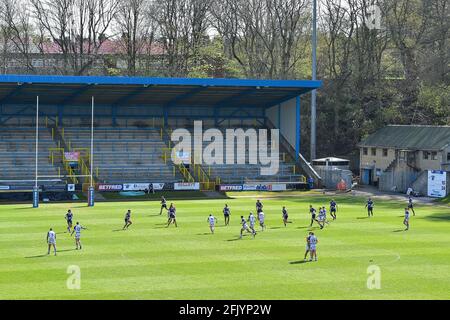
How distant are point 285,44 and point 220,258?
226 feet

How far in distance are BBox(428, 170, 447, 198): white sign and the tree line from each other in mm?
22891

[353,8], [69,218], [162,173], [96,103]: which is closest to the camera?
[69,218]

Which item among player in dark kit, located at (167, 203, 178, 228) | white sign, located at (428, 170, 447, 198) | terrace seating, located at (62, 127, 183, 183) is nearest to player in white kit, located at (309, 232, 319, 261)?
player in dark kit, located at (167, 203, 178, 228)

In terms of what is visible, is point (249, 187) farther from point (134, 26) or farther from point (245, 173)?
point (134, 26)

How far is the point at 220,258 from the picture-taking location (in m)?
39.8

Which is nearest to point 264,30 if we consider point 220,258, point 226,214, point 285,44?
point 285,44

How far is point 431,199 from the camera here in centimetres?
7150

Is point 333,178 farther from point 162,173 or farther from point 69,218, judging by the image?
point 69,218

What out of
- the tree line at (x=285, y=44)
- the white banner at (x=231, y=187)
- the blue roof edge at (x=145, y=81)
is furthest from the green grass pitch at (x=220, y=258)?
the tree line at (x=285, y=44)

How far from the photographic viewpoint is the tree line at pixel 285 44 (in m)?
100

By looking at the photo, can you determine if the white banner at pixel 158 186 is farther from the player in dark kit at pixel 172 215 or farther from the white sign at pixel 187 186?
the player in dark kit at pixel 172 215

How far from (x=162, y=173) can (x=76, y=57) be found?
108 ft

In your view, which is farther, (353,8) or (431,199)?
(353,8)
